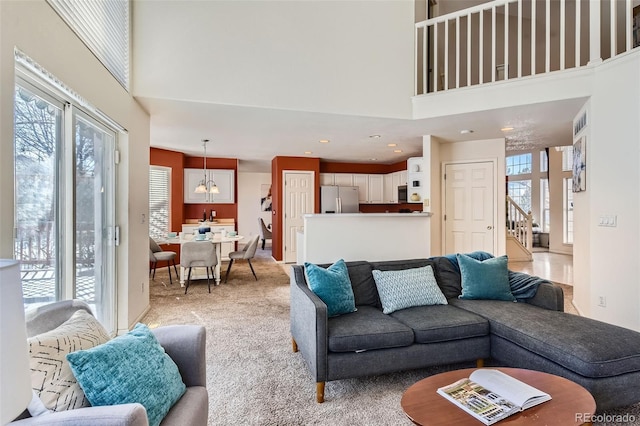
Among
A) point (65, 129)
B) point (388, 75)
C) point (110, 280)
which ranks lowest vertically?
point (110, 280)

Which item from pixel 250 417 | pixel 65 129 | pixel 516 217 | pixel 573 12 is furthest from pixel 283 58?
pixel 516 217

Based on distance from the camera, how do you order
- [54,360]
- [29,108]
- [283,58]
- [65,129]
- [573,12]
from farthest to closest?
1. [573,12]
2. [283,58]
3. [65,129]
4. [29,108]
5. [54,360]

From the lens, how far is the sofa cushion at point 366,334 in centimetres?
214

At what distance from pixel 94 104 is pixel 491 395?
3.24 meters

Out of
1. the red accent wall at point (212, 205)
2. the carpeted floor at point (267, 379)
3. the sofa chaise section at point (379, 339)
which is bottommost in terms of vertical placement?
the carpeted floor at point (267, 379)

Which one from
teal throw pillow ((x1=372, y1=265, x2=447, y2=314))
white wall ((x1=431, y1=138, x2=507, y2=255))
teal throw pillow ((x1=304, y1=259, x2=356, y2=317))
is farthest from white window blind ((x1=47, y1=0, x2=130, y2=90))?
white wall ((x1=431, y1=138, x2=507, y2=255))

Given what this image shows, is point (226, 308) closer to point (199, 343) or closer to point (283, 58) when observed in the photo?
point (199, 343)

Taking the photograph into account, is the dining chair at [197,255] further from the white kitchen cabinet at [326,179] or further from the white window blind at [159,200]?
the white kitchen cabinet at [326,179]

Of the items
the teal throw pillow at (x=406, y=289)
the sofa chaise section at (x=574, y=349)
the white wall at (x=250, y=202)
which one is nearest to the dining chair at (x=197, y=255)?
the teal throw pillow at (x=406, y=289)

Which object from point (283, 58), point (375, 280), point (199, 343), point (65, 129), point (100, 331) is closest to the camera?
point (100, 331)

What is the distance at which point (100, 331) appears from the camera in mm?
1488

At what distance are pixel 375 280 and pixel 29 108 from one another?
2631 mm

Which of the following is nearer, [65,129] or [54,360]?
[54,360]

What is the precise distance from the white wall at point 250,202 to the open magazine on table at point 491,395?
929 cm
